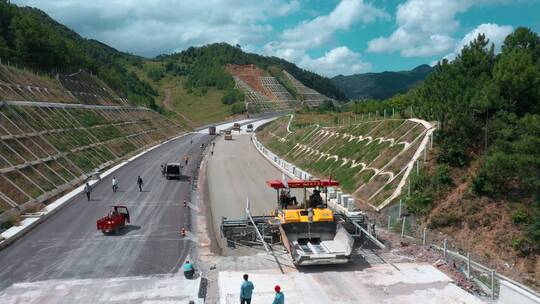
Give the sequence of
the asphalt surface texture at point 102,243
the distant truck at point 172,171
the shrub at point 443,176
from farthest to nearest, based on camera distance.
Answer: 1. the distant truck at point 172,171
2. the shrub at point 443,176
3. the asphalt surface texture at point 102,243

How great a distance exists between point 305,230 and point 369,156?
16628mm

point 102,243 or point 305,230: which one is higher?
point 305,230

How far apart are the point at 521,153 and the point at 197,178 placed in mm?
33018

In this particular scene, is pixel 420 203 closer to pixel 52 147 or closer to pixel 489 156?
pixel 489 156

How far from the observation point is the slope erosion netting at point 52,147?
1296 inches

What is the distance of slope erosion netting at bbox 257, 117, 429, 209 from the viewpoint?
29750 mm

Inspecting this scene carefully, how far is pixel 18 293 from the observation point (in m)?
16.8

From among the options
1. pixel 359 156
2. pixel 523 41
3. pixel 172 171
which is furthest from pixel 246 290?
pixel 172 171

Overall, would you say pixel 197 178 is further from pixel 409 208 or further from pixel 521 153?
pixel 521 153

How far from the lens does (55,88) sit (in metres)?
67.1

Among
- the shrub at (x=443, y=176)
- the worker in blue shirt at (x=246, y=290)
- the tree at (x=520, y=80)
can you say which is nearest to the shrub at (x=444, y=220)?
the shrub at (x=443, y=176)

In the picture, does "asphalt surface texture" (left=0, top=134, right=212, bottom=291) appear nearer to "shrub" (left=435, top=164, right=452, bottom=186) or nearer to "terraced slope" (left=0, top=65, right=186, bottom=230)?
"terraced slope" (left=0, top=65, right=186, bottom=230)

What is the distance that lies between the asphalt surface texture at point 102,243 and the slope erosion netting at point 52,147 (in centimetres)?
310

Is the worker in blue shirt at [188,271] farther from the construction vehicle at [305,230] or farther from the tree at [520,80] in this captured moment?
the tree at [520,80]
